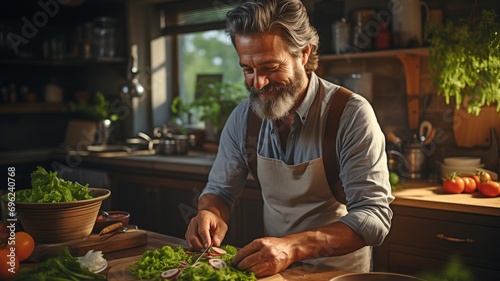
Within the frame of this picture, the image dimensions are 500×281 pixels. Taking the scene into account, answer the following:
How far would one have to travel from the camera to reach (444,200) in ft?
8.13

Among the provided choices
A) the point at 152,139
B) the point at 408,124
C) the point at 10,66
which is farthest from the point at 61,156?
the point at 408,124

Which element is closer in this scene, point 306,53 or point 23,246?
point 23,246

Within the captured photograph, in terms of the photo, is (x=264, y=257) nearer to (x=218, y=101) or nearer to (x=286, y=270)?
(x=286, y=270)

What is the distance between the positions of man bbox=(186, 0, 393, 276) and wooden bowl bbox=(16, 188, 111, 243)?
0.34 meters

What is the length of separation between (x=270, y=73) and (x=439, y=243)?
Answer: 1202 millimetres

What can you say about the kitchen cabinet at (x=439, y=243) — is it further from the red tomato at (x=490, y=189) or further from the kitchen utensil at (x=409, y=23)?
the kitchen utensil at (x=409, y=23)

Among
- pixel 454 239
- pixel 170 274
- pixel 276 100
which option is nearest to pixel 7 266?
pixel 170 274

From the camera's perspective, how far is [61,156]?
4453mm

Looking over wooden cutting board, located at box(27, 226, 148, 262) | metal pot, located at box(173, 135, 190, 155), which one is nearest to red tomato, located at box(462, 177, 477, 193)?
wooden cutting board, located at box(27, 226, 148, 262)

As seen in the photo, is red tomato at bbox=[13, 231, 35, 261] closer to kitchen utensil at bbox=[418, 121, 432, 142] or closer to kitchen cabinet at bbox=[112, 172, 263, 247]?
kitchen cabinet at bbox=[112, 172, 263, 247]

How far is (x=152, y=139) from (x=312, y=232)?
330 cm

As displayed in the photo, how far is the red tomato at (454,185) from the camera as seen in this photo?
103 inches

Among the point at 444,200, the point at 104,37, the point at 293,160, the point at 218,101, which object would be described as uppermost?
the point at 104,37

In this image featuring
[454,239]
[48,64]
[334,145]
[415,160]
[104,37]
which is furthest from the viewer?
[48,64]
